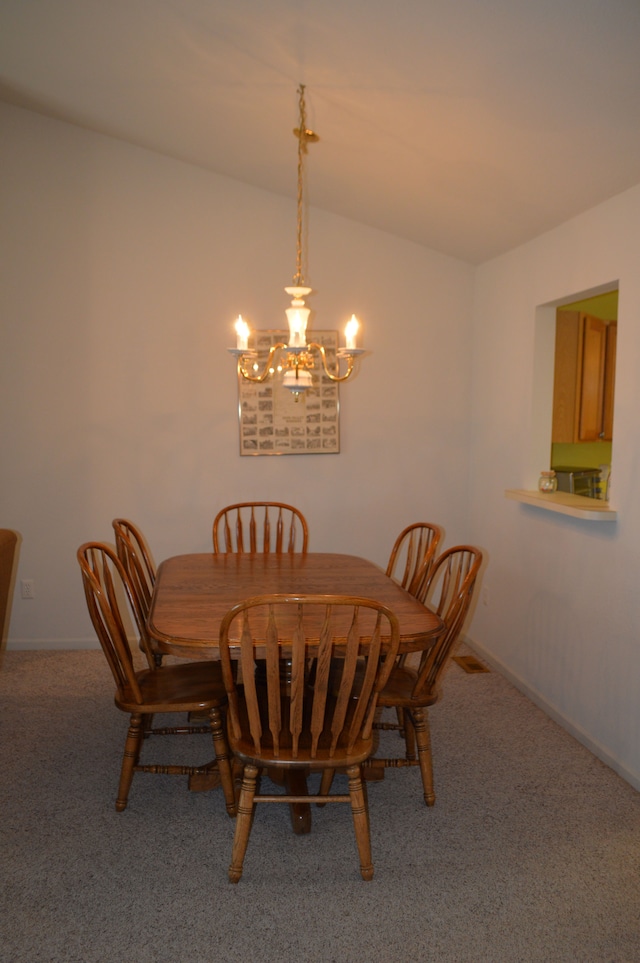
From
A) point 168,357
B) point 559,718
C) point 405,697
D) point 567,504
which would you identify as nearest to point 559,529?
point 567,504

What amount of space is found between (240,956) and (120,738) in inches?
53.0

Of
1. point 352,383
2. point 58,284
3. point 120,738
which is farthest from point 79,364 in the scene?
point 120,738

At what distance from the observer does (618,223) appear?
2.69m

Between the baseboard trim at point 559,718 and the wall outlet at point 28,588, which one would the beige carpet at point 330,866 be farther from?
the wall outlet at point 28,588

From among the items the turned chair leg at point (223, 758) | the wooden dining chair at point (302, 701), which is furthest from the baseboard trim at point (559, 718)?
the turned chair leg at point (223, 758)

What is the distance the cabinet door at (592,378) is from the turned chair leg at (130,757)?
8.97ft

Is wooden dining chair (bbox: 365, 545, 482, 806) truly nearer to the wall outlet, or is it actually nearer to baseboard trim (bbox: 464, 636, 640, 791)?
baseboard trim (bbox: 464, 636, 640, 791)

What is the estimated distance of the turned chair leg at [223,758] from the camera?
2.33 metres

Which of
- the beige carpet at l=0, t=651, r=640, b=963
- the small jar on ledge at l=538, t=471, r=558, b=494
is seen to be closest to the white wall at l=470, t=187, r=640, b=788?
the small jar on ledge at l=538, t=471, r=558, b=494

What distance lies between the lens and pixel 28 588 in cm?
401

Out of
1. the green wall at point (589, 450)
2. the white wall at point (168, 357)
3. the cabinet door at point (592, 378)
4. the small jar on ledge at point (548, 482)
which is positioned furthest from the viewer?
the green wall at point (589, 450)

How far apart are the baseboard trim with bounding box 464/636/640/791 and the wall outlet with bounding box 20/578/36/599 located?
8.38ft

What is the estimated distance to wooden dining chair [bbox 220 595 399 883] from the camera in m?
1.83

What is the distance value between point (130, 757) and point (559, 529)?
2035 mm
